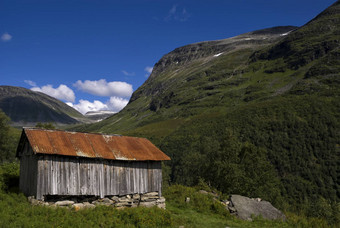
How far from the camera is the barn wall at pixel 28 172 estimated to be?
16.8 metres

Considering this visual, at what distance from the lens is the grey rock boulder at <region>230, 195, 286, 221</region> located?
20.0 meters

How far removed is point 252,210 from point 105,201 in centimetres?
1131

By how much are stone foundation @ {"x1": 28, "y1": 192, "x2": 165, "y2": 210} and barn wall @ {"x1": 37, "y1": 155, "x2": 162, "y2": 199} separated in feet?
1.22

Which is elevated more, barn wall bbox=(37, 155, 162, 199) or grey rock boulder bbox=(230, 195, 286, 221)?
barn wall bbox=(37, 155, 162, 199)

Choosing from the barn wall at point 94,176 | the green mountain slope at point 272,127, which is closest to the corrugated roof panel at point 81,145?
the barn wall at point 94,176

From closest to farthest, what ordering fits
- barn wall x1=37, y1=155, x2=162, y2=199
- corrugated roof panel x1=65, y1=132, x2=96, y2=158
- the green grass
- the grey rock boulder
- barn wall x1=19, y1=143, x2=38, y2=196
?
the green grass, barn wall x1=37, y1=155, x2=162, y2=199, barn wall x1=19, y1=143, x2=38, y2=196, corrugated roof panel x1=65, y1=132, x2=96, y2=158, the grey rock boulder

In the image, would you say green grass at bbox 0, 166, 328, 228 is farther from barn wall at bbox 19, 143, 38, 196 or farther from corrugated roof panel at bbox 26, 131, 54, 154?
corrugated roof panel at bbox 26, 131, 54, 154

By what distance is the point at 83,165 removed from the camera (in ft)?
59.3

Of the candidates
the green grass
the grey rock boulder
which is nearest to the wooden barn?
the green grass

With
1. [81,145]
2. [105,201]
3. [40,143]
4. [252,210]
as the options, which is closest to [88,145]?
[81,145]

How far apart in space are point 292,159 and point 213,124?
35.7 m

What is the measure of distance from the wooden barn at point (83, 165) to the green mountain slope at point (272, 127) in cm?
1626

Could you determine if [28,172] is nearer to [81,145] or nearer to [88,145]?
[81,145]

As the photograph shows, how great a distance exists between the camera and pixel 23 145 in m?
19.2
